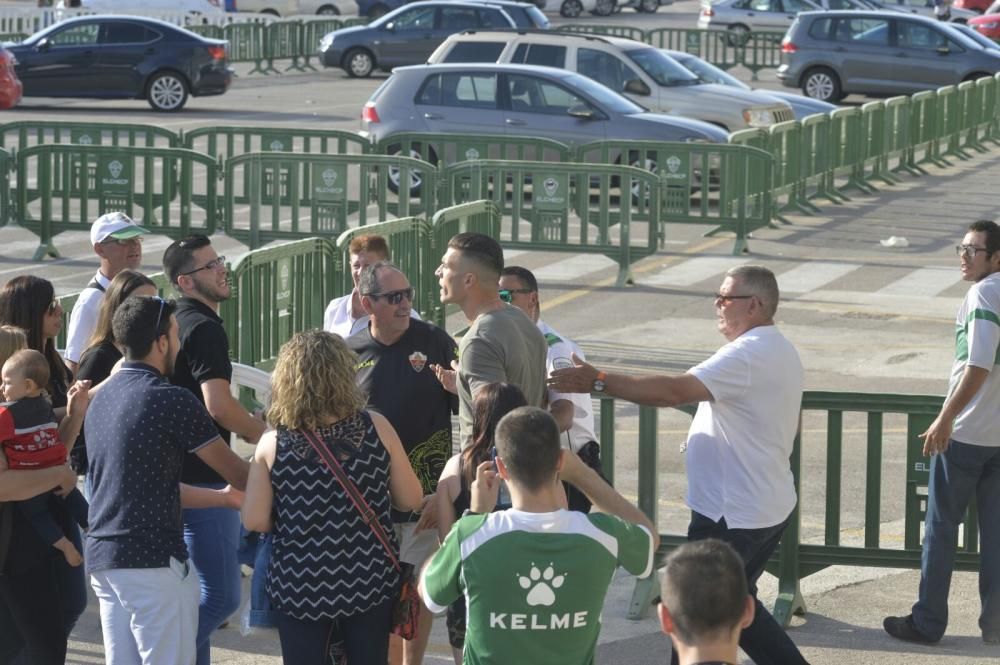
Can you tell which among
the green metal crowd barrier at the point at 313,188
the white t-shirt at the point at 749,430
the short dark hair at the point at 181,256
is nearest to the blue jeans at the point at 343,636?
the white t-shirt at the point at 749,430

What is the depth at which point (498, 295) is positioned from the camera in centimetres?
678

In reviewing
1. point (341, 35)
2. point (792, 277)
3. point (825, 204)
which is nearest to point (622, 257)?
point (792, 277)

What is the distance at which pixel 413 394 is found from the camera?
22.0 feet

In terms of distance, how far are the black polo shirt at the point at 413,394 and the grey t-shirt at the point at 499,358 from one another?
30 centimetres

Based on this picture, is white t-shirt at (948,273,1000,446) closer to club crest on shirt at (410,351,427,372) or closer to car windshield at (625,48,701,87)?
club crest on shirt at (410,351,427,372)

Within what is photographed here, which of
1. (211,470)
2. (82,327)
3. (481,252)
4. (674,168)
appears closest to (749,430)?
(481,252)

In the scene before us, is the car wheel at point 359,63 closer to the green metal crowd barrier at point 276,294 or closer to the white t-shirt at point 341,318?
the green metal crowd barrier at point 276,294

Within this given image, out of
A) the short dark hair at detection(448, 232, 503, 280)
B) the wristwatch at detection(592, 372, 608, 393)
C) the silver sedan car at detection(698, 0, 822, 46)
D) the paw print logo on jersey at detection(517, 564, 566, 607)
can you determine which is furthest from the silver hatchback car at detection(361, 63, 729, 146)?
the silver sedan car at detection(698, 0, 822, 46)

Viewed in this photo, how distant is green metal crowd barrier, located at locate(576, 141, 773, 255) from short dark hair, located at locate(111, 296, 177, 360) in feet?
42.0

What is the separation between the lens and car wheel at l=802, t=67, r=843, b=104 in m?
33.9

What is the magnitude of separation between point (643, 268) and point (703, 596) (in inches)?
548

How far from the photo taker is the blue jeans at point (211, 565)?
633 cm

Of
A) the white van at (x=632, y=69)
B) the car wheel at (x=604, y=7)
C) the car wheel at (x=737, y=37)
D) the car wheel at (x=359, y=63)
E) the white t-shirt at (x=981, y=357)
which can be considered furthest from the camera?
the car wheel at (x=604, y=7)

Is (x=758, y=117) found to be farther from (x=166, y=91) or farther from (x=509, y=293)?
(x=509, y=293)
